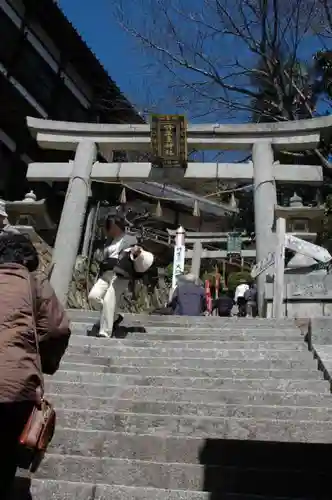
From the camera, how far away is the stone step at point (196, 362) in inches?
221

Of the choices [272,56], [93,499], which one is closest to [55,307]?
[93,499]

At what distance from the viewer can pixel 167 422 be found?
14.1ft

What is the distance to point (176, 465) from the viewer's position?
372 cm

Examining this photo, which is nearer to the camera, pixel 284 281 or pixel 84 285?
pixel 284 281

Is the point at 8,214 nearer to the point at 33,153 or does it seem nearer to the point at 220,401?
the point at 33,153

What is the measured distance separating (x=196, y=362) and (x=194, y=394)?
0.94 meters

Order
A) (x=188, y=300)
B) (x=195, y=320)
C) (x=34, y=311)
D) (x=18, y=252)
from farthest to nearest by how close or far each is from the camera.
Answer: (x=188, y=300) < (x=195, y=320) < (x=18, y=252) < (x=34, y=311)

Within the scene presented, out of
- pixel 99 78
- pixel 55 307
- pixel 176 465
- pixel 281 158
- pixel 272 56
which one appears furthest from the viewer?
pixel 99 78

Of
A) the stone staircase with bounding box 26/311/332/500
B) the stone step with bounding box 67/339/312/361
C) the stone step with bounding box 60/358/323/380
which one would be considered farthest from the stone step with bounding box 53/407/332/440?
the stone step with bounding box 67/339/312/361

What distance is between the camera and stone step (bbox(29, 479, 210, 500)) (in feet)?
11.3

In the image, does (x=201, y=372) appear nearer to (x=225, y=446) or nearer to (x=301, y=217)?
(x=225, y=446)

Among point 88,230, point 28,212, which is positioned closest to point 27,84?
point 88,230

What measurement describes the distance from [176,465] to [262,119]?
15537 millimetres

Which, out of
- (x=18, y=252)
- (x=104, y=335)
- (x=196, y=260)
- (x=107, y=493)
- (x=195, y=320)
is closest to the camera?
(x=18, y=252)
